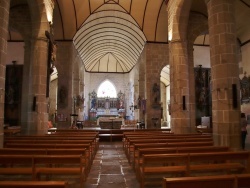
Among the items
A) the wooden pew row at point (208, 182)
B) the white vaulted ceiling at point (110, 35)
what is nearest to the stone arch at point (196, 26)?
the white vaulted ceiling at point (110, 35)

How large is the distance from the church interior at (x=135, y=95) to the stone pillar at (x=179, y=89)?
4 centimetres

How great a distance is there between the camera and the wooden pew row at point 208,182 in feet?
7.77

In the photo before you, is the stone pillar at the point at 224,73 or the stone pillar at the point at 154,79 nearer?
the stone pillar at the point at 224,73

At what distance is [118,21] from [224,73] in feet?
45.1

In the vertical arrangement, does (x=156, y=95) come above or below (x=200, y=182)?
above

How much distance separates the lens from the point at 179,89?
10469 mm

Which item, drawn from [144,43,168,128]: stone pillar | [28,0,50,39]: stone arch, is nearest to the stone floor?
[28,0,50,39]: stone arch

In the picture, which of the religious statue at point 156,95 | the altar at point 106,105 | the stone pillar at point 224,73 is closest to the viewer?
the stone pillar at point 224,73

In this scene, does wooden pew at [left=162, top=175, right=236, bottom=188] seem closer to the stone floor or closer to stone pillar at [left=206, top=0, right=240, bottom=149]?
the stone floor

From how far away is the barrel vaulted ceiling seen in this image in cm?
1350

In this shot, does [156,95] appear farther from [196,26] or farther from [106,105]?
[106,105]

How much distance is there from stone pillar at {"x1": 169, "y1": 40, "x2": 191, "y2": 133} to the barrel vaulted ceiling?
3.65 m

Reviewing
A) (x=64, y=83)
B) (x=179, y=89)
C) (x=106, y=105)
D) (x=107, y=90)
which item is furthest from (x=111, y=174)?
(x=107, y=90)

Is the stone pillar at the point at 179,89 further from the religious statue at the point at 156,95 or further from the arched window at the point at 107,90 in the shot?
the arched window at the point at 107,90
